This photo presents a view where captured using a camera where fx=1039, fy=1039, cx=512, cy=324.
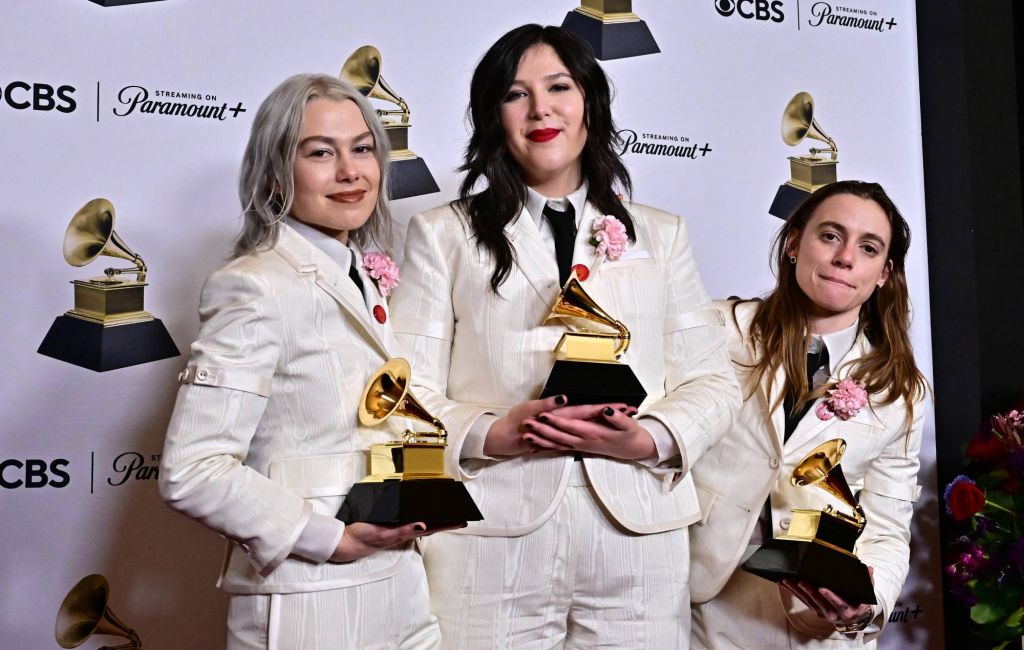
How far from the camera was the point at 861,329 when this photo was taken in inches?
95.0

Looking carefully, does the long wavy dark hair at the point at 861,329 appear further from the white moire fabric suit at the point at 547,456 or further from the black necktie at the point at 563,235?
the black necktie at the point at 563,235

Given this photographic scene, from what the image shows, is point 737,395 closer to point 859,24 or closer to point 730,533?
point 730,533

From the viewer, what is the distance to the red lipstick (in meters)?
2.03

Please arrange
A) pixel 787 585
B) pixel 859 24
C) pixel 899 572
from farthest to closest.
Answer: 1. pixel 859 24
2. pixel 899 572
3. pixel 787 585

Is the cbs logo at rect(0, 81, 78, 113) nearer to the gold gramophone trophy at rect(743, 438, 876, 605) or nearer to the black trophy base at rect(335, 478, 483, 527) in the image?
the black trophy base at rect(335, 478, 483, 527)

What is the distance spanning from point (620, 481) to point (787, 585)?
0.38 metres

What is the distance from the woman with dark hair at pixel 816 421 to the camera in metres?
2.21

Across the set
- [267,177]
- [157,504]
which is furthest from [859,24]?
[157,504]

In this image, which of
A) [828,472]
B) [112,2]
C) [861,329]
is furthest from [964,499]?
[112,2]

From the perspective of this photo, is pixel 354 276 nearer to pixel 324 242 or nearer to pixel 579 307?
pixel 324 242

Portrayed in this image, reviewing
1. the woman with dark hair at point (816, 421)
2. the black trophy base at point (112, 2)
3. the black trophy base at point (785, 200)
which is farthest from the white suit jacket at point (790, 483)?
the black trophy base at point (112, 2)

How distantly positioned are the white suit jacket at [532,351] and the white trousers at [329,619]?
0.24m

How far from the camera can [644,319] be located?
2.05 metres

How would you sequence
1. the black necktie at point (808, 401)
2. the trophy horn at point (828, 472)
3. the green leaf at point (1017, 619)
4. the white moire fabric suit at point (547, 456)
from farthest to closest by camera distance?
the green leaf at point (1017, 619)
the black necktie at point (808, 401)
the trophy horn at point (828, 472)
the white moire fabric suit at point (547, 456)
